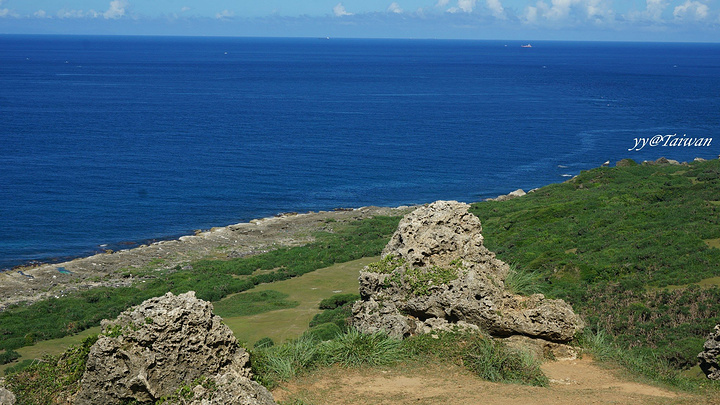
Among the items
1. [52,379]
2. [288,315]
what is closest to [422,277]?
[52,379]

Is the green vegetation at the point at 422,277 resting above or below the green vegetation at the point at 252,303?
above

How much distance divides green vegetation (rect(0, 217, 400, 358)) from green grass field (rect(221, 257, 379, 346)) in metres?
1.65

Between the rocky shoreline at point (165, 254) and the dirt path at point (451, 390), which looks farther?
the rocky shoreline at point (165, 254)

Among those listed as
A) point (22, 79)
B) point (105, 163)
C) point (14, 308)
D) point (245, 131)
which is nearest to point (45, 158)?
point (105, 163)

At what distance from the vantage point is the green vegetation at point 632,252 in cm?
2470

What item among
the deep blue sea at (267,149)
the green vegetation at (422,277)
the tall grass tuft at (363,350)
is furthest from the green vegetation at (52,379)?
the deep blue sea at (267,149)

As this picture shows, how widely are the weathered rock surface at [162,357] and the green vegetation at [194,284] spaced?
22.2 metres

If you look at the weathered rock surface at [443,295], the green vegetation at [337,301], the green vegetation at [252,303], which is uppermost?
the weathered rock surface at [443,295]

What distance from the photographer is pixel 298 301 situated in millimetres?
36469

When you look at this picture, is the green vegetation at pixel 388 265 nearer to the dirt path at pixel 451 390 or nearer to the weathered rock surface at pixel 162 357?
the dirt path at pixel 451 390

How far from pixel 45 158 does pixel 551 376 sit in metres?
81.3

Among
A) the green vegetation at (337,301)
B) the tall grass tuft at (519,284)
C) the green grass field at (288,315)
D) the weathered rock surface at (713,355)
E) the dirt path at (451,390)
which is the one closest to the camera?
the dirt path at (451,390)

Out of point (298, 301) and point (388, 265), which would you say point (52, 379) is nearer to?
point (388, 265)

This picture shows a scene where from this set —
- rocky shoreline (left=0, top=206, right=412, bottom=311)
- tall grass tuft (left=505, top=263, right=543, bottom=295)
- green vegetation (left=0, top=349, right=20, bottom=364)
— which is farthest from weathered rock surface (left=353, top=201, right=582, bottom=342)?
rocky shoreline (left=0, top=206, right=412, bottom=311)
